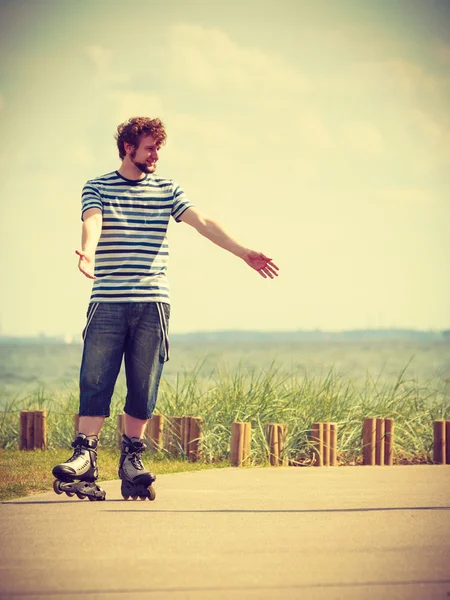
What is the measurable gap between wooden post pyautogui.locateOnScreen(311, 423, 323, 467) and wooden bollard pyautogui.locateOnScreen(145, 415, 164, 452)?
111cm

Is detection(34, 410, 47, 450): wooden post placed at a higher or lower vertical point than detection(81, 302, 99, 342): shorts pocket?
lower

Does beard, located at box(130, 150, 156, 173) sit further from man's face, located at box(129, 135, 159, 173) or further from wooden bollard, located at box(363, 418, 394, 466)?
wooden bollard, located at box(363, 418, 394, 466)

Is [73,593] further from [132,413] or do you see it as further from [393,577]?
[132,413]

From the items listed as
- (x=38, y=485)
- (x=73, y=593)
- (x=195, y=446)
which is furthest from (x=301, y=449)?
(x=73, y=593)

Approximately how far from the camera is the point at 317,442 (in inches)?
304

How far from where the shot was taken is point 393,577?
3.66m

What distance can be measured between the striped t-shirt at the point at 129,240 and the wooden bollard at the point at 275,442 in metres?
2.37

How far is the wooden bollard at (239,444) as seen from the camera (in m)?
7.27

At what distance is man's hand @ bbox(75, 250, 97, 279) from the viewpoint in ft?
16.2

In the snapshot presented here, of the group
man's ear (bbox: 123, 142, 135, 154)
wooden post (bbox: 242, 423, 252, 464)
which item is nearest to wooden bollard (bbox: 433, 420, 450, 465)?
wooden post (bbox: 242, 423, 252, 464)

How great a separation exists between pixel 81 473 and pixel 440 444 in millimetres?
3303

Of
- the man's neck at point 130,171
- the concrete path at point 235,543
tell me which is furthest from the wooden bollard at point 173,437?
the man's neck at point 130,171

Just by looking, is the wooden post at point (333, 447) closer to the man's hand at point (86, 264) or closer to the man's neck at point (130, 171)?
the man's neck at point (130, 171)

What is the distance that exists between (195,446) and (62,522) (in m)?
3.03
